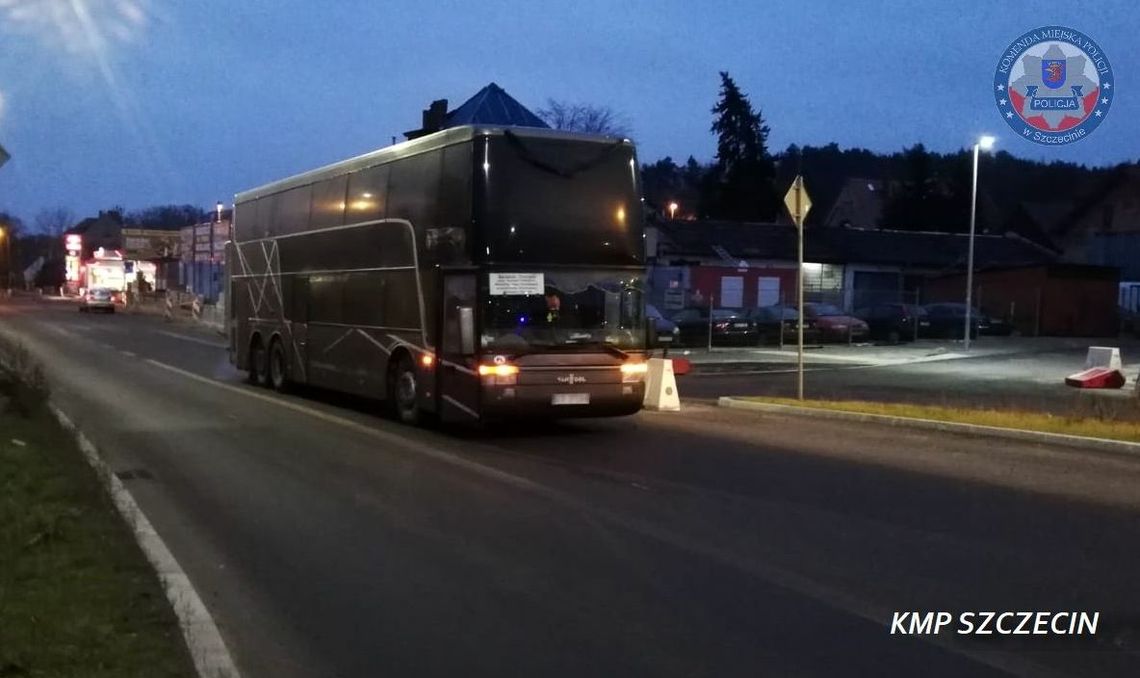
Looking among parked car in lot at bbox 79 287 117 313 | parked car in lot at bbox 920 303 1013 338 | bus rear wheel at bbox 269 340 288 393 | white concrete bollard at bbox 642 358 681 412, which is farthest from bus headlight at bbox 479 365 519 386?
parked car in lot at bbox 79 287 117 313

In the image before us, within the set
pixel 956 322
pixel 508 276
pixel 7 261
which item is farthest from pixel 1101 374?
pixel 7 261

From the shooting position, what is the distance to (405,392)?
16.8 meters

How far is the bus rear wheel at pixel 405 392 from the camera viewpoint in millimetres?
16438

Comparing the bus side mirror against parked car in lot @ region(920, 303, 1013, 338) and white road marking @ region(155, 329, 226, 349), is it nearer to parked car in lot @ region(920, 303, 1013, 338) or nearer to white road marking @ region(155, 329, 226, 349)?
white road marking @ region(155, 329, 226, 349)

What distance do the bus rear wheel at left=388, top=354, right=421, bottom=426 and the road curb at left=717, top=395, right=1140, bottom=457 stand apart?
5979 millimetres

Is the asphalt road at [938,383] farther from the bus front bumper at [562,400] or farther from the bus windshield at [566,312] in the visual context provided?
the bus windshield at [566,312]

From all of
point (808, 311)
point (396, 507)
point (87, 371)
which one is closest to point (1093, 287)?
point (808, 311)

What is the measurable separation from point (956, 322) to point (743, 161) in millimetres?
38884

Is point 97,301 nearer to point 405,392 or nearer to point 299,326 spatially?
point 299,326

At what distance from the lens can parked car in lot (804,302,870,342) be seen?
42812 mm

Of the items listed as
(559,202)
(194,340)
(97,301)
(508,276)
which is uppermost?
(559,202)

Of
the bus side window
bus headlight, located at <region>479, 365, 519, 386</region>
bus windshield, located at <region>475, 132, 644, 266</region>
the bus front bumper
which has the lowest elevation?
the bus front bumper

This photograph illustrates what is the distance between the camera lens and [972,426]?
16.0 metres

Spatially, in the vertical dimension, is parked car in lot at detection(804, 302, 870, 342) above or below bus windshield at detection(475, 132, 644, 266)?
below
